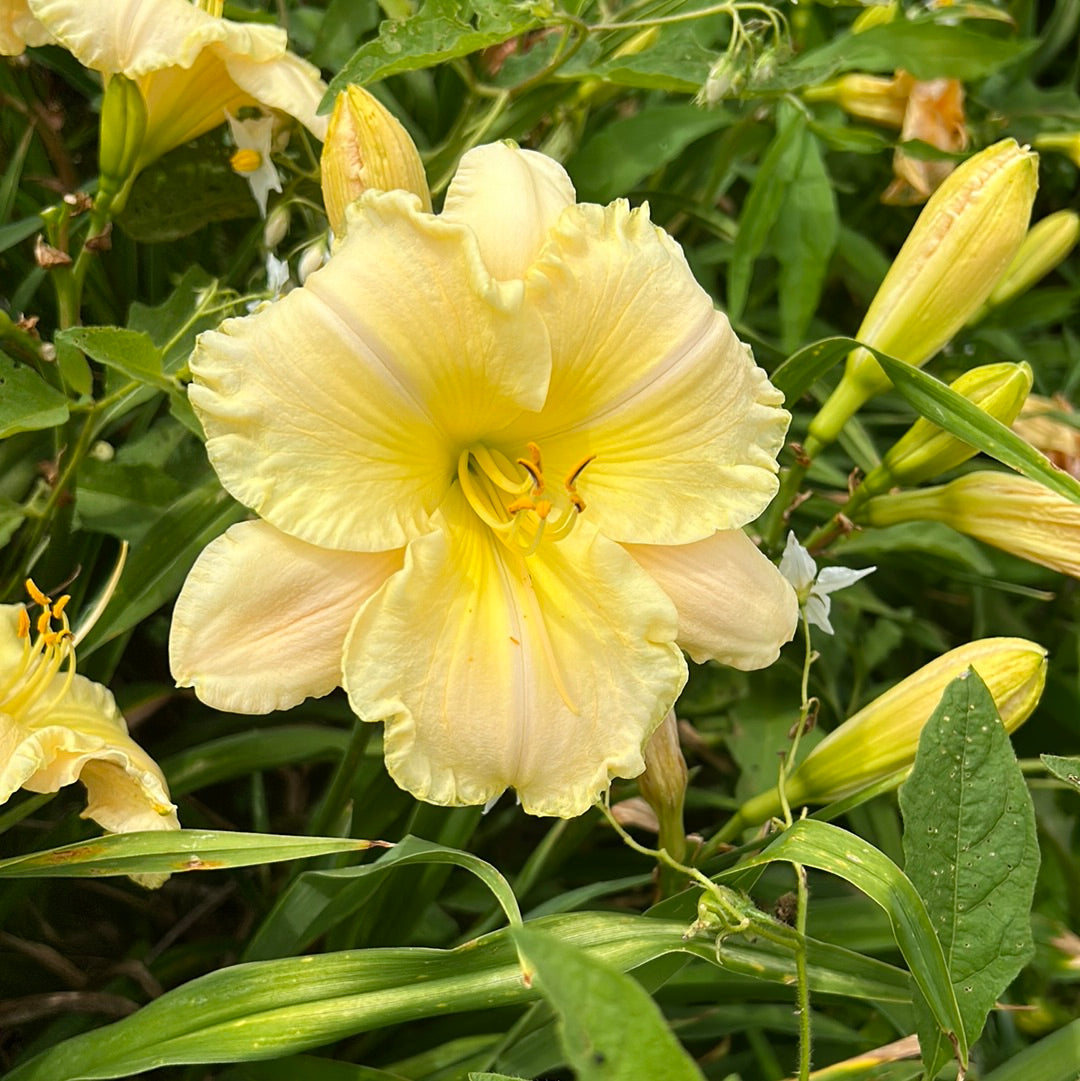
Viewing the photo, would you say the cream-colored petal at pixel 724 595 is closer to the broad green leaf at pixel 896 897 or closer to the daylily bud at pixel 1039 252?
the broad green leaf at pixel 896 897

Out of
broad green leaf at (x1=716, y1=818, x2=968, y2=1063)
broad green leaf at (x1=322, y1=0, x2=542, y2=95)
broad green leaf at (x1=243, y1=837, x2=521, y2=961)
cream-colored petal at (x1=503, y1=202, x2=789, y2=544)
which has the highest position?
broad green leaf at (x1=322, y1=0, x2=542, y2=95)

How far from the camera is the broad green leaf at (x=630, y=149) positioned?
0.98 metres

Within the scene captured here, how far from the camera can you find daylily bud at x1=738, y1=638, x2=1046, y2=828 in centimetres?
73

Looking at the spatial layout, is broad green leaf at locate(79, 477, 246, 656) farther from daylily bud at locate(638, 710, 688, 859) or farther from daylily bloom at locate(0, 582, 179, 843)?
daylily bud at locate(638, 710, 688, 859)

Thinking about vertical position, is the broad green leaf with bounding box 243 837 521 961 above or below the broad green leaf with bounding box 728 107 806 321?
below

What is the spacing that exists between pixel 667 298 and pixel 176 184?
0.46 metres

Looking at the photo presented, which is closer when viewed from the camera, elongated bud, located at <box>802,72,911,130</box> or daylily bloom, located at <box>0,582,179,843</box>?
daylily bloom, located at <box>0,582,179,843</box>

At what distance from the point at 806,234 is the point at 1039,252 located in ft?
0.89

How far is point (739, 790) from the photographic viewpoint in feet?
3.04

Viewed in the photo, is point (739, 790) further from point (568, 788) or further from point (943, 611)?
point (943, 611)

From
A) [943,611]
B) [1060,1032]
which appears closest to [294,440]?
[1060,1032]

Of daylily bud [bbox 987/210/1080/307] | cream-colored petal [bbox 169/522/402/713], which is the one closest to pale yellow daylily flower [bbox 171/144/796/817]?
cream-colored petal [bbox 169/522/402/713]

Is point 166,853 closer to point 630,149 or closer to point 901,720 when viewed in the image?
point 901,720

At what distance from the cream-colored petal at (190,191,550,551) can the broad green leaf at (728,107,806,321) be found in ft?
1.16
